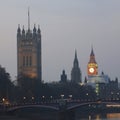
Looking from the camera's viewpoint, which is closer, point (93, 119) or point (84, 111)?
point (93, 119)

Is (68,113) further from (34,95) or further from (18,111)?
(34,95)

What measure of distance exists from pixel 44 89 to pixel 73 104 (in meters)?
46.9

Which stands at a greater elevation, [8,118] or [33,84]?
[33,84]

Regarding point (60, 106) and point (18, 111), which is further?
point (18, 111)

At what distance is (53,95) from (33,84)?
941 centimetres

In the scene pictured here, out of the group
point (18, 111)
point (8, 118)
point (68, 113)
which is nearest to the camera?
point (8, 118)

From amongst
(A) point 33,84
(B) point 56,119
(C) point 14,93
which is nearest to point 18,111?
(B) point 56,119

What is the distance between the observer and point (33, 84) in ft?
574

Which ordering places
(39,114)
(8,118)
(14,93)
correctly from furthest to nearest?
(14,93)
(39,114)
(8,118)

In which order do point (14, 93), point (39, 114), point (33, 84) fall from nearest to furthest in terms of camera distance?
point (39, 114), point (14, 93), point (33, 84)

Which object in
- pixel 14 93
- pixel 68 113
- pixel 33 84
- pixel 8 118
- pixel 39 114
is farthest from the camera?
pixel 33 84

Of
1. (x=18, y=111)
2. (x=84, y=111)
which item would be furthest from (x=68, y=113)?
(x=84, y=111)

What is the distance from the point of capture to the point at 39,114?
14850 centimetres

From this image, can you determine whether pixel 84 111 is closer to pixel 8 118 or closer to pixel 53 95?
pixel 53 95
